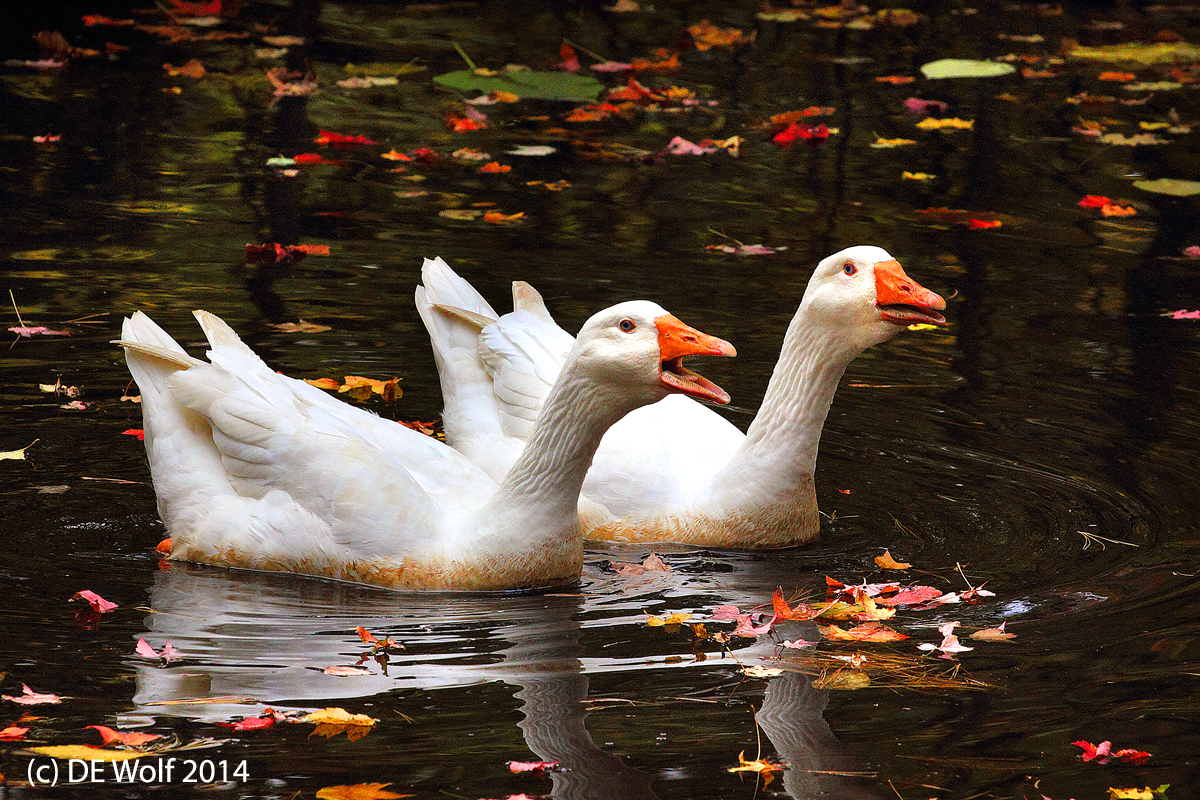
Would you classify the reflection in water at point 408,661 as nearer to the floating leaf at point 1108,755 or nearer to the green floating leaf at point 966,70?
the floating leaf at point 1108,755

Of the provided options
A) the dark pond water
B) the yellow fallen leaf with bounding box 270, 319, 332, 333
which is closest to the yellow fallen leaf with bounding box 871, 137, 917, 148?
the dark pond water

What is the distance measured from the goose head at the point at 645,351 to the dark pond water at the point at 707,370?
3.09 ft

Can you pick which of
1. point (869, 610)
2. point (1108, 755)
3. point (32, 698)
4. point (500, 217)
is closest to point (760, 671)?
point (869, 610)

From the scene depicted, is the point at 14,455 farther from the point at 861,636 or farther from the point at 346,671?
the point at 861,636

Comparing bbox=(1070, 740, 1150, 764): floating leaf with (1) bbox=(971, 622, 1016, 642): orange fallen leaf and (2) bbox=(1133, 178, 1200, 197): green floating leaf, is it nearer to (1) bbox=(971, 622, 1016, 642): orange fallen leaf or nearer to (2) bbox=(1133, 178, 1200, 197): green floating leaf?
(1) bbox=(971, 622, 1016, 642): orange fallen leaf

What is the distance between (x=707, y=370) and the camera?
897 cm

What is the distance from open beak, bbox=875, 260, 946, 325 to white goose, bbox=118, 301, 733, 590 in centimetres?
110

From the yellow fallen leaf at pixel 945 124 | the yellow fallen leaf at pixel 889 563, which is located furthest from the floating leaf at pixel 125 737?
the yellow fallen leaf at pixel 945 124

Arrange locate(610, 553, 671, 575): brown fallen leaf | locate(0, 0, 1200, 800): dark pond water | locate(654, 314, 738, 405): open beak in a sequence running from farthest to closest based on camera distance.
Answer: locate(610, 553, 671, 575): brown fallen leaf < locate(654, 314, 738, 405): open beak < locate(0, 0, 1200, 800): dark pond water

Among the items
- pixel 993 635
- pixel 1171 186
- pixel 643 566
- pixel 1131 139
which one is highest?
pixel 1131 139

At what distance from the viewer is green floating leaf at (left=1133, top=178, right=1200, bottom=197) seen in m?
12.9

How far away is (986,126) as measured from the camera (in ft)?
49.0

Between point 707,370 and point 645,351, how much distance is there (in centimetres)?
320

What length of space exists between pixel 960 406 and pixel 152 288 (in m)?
4.95
